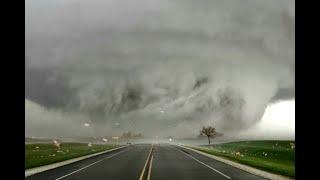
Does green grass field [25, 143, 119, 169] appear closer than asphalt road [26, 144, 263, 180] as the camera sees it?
No

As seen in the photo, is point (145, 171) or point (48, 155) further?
point (48, 155)

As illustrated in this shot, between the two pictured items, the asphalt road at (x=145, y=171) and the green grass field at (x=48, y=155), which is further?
the green grass field at (x=48, y=155)
